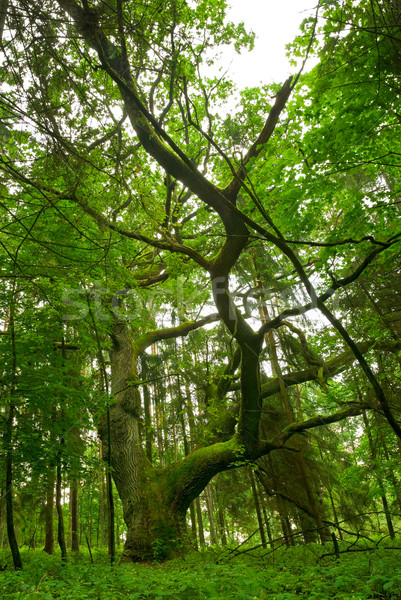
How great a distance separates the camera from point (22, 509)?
24.3 ft

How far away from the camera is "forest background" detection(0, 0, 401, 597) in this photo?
2.81 meters

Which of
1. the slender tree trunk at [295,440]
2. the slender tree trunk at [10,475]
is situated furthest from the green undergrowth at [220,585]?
the slender tree trunk at [295,440]

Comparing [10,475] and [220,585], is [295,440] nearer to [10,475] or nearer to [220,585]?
[220,585]

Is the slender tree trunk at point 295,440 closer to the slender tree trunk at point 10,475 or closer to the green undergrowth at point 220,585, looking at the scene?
the green undergrowth at point 220,585

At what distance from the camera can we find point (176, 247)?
5.55 m

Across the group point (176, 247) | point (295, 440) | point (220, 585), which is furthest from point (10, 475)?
point (295, 440)

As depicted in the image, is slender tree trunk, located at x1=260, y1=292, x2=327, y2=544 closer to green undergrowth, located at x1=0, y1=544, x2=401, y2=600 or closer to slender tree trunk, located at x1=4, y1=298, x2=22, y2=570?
green undergrowth, located at x1=0, y1=544, x2=401, y2=600

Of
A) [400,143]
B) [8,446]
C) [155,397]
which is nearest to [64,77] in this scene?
[8,446]

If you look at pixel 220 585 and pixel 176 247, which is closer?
pixel 220 585

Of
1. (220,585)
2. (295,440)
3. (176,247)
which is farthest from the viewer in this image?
(295,440)

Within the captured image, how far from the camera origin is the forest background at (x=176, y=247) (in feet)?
9.23

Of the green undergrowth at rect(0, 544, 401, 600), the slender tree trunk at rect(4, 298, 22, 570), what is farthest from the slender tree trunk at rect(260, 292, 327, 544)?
the slender tree trunk at rect(4, 298, 22, 570)

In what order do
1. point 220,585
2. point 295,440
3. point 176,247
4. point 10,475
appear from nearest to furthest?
point 220,585
point 10,475
point 176,247
point 295,440

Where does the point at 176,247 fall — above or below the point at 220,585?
above
